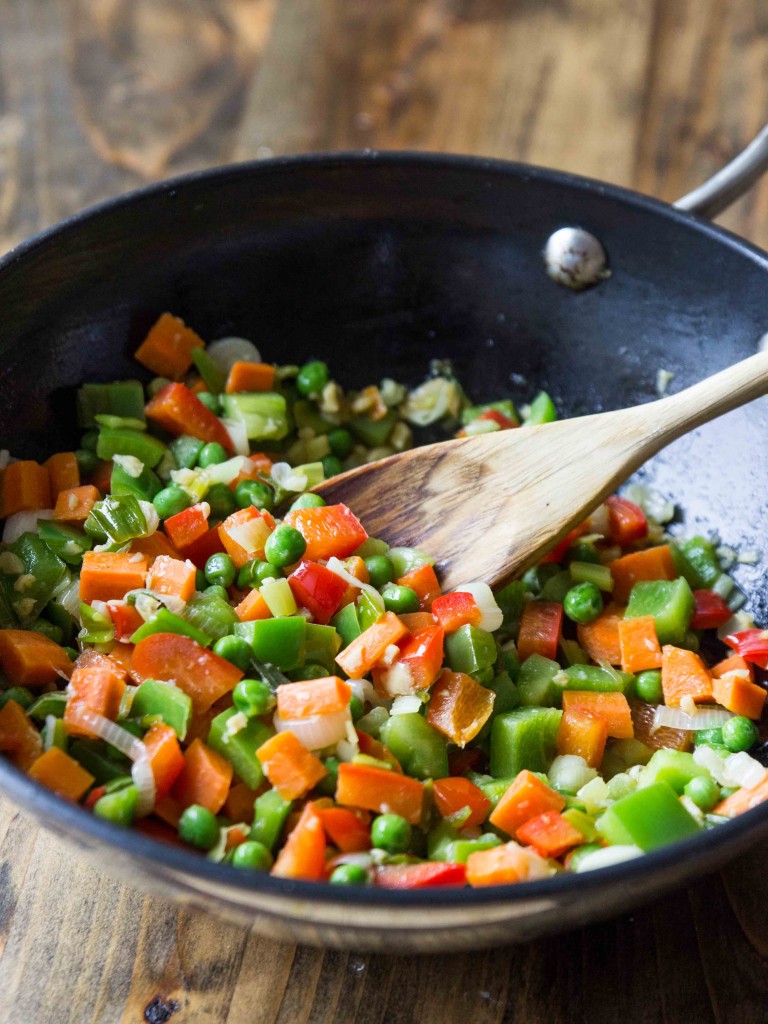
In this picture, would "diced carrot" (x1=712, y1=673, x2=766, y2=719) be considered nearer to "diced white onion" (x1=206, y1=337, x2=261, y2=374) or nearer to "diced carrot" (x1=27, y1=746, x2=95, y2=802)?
"diced carrot" (x1=27, y1=746, x2=95, y2=802)

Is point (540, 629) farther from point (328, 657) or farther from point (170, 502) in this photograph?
point (170, 502)

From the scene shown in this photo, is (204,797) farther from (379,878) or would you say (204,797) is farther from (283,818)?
(379,878)

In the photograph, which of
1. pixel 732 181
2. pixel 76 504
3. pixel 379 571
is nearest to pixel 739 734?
pixel 379 571

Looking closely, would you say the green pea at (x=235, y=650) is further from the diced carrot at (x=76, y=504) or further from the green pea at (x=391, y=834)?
the diced carrot at (x=76, y=504)

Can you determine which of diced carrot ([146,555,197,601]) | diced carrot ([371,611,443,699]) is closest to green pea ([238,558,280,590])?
diced carrot ([146,555,197,601])

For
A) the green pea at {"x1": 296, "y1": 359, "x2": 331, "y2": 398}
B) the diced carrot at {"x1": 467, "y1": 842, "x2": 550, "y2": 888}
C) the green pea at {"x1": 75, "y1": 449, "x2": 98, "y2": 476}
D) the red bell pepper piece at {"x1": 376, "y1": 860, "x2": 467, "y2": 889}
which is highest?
the green pea at {"x1": 296, "y1": 359, "x2": 331, "y2": 398}

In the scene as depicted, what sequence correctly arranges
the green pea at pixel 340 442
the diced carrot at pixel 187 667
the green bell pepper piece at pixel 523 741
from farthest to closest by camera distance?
the green pea at pixel 340 442 < the green bell pepper piece at pixel 523 741 < the diced carrot at pixel 187 667

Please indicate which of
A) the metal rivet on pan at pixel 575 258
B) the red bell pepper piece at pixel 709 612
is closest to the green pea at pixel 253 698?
the red bell pepper piece at pixel 709 612
